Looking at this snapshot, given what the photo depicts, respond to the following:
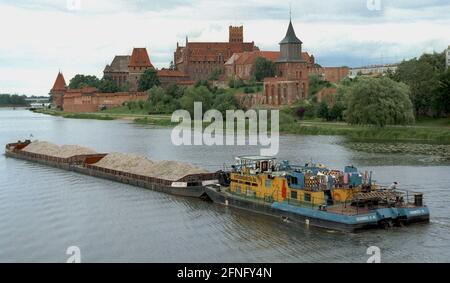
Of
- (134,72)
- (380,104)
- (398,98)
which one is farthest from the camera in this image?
(134,72)

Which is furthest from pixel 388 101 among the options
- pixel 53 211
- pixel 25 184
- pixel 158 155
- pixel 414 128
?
pixel 53 211

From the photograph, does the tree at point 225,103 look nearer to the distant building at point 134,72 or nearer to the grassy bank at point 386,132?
the grassy bank at point 386,132

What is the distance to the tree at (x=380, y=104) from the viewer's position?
2601 inches

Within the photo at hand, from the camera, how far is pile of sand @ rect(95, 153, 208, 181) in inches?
1546

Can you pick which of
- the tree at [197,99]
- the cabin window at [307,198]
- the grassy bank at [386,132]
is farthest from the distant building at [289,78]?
the cabin window at [307,198]

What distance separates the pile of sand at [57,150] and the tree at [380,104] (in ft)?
90.2

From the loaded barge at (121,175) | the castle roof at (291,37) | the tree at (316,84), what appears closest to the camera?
the loaded barge at (121,175)

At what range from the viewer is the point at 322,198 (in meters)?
29.0

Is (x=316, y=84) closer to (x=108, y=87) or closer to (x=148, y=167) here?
(x=108, y=87)

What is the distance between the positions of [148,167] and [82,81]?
13944cm

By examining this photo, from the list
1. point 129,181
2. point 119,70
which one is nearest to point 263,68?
point 119,70

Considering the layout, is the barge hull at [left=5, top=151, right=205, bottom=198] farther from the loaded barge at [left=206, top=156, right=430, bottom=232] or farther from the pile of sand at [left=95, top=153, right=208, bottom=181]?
Answer: the loaded barge at [left=206, top=156, right=430, bottom=232]

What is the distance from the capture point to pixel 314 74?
110 m

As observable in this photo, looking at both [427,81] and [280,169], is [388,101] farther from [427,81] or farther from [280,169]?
[280,169]
